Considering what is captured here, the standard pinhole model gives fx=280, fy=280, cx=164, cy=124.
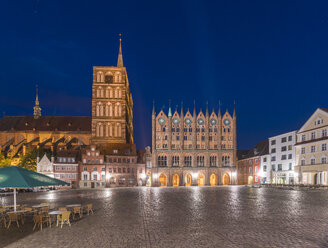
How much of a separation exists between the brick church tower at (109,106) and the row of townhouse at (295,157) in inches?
1627

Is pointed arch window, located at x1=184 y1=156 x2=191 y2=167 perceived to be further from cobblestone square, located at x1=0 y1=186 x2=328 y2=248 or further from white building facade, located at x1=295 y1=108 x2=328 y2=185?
cobblestone square, located at x1=0 y1=186 x2=328 y2=248

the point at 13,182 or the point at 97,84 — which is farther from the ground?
the point at 97,84

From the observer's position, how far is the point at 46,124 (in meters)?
100

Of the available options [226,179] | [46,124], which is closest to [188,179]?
[226,179]

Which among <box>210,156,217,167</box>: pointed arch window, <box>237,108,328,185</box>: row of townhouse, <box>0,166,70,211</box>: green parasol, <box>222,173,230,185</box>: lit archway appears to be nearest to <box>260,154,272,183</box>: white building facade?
<box>237,108,328,185</box>: row of townhouse

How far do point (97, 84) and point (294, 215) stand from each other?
274 ft

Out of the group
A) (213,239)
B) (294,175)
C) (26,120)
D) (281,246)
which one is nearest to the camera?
(281,246)

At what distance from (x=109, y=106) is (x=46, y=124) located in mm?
25533

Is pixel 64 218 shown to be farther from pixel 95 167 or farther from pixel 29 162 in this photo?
pixel 29 162

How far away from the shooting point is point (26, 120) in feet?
333

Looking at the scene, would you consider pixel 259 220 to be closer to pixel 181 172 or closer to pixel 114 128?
pixel 181 172

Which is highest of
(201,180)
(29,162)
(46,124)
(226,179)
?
(46,124)

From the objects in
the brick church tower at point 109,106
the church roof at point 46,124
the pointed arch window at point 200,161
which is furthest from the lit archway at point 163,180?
the church roof at point 46,124

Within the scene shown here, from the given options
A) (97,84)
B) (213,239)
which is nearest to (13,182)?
(213,239)
